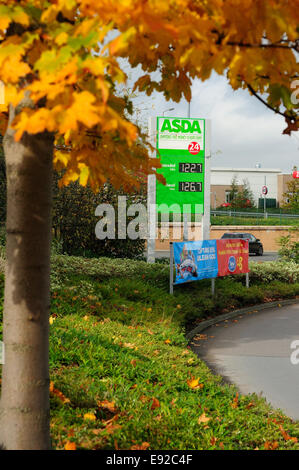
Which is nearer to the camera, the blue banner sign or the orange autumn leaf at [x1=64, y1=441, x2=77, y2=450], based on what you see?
the orange autumn leaf at [x1=64, y1=441, x2=77, y2=450]

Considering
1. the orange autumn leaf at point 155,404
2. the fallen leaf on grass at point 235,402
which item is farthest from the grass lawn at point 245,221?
the orange autumn leaf at point 155,404

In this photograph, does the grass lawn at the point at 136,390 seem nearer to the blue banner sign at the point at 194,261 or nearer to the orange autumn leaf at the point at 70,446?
the orange autumn leaf at the point at 70,446

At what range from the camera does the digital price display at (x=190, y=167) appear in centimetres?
1552

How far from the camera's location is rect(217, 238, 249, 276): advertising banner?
43.2ft

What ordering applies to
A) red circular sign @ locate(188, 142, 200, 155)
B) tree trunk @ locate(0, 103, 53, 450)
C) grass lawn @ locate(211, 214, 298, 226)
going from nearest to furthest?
tree trunk @ locate(0, 103, 53, 450) → red circular sign @ locate(188, 142, 200, 155) → grass lawn @ locate(211, 214, 298, 226)

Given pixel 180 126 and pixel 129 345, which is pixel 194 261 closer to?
pixel 180 126

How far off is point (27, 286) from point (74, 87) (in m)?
1.16

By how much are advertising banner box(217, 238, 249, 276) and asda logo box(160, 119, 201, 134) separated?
3.84 meters

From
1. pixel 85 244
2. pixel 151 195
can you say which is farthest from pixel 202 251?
pixel 85 244

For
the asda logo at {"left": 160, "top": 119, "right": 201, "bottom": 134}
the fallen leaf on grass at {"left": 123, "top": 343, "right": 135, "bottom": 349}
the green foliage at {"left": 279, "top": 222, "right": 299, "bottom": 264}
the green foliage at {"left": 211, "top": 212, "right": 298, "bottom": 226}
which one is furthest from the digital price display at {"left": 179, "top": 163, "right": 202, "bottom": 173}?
the green foliage at {"left": 211, "top": 212, "right": 298, "bottom": 226}

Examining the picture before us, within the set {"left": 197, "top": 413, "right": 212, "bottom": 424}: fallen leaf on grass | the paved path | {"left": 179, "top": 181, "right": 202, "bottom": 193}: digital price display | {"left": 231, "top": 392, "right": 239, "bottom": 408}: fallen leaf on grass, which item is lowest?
the paved path

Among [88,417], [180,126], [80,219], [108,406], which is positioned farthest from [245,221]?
[88,417]

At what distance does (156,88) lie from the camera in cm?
367

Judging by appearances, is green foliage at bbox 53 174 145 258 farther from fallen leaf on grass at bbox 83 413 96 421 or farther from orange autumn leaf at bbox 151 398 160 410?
fallen leaf on grass at bbox 83 413 96 421
